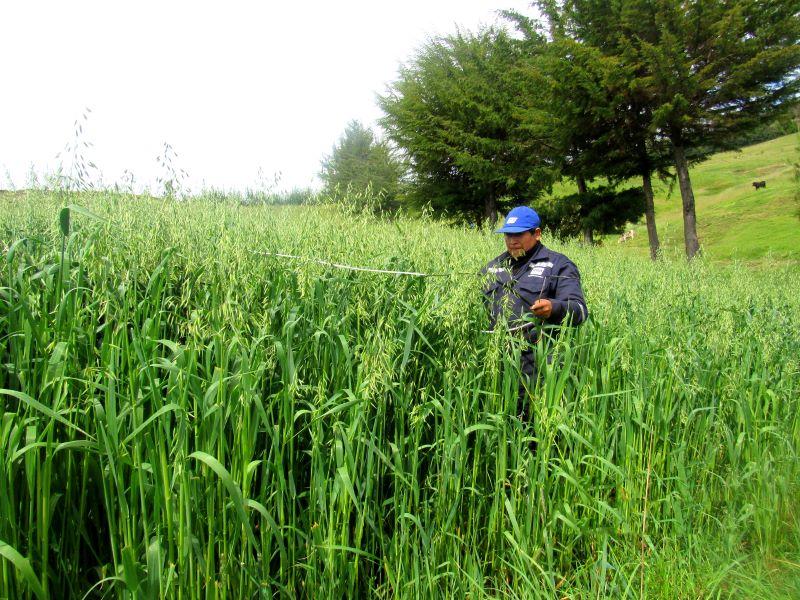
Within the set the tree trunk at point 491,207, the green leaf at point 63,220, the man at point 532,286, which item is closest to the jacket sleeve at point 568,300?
the man at point 532,286

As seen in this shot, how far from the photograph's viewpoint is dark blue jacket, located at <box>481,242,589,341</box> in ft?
11.6

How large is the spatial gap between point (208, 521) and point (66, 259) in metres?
1.42

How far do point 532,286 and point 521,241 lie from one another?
384 millimetres

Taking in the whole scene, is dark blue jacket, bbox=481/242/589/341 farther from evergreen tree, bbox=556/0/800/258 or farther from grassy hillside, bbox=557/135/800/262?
evergreen tree, bbox=556/0/800/258

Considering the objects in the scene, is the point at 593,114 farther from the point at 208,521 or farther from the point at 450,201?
the point at 208,521

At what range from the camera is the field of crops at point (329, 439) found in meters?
2.00

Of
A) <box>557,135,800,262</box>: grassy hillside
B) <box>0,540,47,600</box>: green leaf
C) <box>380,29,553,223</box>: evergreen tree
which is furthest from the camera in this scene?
<box>557,135,800,262</box>: grassy hillside

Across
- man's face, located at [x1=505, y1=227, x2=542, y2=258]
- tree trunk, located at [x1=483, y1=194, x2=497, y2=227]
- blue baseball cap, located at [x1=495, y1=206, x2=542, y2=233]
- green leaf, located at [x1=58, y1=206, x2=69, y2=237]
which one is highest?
tree trunk, located at [x1=483, y1=194, x2=497, y2=227]

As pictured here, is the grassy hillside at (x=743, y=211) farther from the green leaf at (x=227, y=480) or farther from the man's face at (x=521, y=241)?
the green leaf at (x=227, y=480)

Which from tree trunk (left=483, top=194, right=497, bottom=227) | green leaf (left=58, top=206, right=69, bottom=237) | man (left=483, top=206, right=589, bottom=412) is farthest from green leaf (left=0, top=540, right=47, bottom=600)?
tree trunk (left=483, top=194, right=497, bottom=227)

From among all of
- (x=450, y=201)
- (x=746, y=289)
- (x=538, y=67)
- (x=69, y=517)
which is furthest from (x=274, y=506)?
(x=450, y=201)

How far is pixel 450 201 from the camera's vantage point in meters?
20.7

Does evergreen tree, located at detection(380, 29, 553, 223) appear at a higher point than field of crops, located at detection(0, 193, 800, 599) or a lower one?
higher

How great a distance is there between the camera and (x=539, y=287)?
→ 12.7 feet
